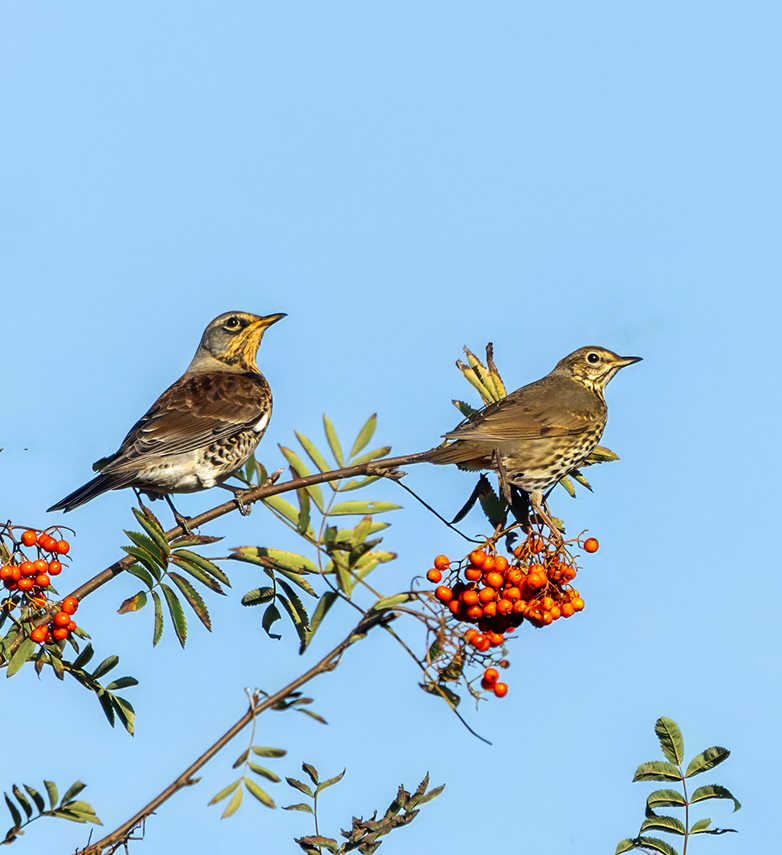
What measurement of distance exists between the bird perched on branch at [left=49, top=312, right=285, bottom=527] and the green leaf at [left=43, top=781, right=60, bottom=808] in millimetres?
1957

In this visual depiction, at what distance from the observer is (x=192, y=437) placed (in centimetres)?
629

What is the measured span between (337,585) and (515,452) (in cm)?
267

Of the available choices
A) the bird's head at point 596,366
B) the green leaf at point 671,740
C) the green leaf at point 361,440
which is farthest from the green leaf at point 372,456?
the bird's head at point 596,366

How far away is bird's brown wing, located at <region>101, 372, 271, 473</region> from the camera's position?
239 inches

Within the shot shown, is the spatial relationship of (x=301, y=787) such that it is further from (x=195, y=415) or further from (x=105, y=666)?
(x=195, y=415)

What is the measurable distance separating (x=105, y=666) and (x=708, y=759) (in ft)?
7.08

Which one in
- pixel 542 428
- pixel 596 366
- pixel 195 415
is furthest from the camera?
pixel 596 366

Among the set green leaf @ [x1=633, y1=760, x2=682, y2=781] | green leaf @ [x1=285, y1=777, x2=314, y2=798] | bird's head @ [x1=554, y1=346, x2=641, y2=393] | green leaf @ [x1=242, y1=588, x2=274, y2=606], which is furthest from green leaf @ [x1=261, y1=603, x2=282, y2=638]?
bird's head @ [x1=554, y1=346, x2=641, y2=393]

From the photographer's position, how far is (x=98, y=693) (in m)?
4.01

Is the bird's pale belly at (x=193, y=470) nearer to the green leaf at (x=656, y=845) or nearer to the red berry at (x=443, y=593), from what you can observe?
the red berry at (x=443, y=593)

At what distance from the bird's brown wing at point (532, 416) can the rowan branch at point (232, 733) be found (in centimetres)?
213

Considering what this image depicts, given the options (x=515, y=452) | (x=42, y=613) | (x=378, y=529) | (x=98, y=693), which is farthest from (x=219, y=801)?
(x=515, y=452)

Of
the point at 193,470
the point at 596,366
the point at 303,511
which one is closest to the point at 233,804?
the point at 303,511

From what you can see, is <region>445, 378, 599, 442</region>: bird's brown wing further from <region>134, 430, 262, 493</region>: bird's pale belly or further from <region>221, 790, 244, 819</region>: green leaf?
<region>221, 790, 244, 819</region>: green leaf
